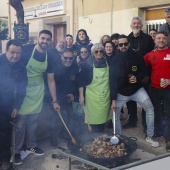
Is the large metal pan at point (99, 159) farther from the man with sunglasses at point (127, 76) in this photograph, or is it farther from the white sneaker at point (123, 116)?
the white sneaker at point (123, 116)

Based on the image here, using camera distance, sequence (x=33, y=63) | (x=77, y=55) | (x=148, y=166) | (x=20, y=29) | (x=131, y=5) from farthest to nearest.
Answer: (x=131, y=5) → (x=20, y=29) → (x=77, y=55) → (x=33, y=63) → (x=148, y=166)

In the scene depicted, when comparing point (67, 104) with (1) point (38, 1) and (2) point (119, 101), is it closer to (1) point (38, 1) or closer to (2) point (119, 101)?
(2) point (119, 101)

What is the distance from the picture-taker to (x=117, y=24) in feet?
27.8

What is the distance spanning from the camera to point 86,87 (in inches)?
179

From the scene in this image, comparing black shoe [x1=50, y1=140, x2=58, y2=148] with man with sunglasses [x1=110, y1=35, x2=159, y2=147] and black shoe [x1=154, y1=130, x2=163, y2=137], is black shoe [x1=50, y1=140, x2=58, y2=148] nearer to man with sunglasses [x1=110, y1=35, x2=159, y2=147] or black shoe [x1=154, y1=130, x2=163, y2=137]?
man with sunglasses [x1=110, y1=35, x2=159, y2=147]

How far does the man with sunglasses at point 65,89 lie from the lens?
14.8 ft

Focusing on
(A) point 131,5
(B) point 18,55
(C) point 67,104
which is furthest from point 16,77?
(A) point 131,5

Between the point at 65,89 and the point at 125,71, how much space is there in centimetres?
102

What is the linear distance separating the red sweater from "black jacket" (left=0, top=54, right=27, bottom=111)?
2000 mm

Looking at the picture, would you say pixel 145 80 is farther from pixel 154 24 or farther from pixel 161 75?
pixel 154 24

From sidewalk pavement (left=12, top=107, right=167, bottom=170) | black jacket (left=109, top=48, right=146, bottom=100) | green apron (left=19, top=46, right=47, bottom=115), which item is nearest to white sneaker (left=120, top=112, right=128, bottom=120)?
sidewalk pavement (left=12, top=107, right=167, bottom=170)

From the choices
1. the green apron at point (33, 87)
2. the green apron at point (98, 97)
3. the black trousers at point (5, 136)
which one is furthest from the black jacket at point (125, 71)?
the black trousers at point (5, 136)

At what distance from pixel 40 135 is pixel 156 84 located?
2105 mm

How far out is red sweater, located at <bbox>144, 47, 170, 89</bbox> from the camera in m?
4.29
